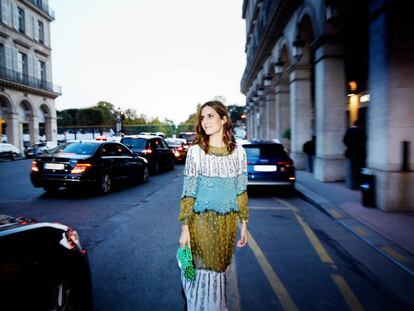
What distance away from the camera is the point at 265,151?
971 cm

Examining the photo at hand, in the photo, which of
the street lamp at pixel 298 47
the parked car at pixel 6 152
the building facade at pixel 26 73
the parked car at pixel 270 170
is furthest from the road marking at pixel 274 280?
the building facade at pixel 26 73

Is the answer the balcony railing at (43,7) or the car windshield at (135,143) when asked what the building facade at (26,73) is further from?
the car windshield at (135,143)

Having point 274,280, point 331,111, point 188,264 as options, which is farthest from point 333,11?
point 188,264

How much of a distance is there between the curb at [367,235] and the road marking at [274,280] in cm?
161

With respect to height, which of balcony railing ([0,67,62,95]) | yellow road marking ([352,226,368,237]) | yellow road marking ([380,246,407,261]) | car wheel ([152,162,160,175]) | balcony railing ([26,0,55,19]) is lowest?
yellow road marking ([380,246,407,261])

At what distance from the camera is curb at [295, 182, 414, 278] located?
4.45 m

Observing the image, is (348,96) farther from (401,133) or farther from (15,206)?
(15,206)

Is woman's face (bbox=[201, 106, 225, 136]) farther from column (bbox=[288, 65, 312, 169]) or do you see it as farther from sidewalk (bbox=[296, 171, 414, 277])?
column (bbox=[288, 65, 312, 169])

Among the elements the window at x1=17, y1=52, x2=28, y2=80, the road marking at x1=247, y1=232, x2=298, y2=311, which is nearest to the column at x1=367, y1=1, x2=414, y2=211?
the road marking at x1=247, y1=232, x2=298, y2=311

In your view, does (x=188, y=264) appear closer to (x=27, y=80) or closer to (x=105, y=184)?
(x=105, y=184)

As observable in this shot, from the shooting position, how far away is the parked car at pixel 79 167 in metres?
9.18

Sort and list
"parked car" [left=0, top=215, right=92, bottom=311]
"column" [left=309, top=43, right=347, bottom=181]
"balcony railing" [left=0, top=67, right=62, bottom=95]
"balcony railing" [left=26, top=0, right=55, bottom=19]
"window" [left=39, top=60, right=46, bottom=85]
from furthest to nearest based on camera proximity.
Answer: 1. "window" [left=39, top=60, right=46, bottom=85]
2. "balcony railing" [left=26, top=0, right=55, bottom=19]
3. "balcony railing" [left=0, top=67, right=62, bottom=95]
4. "column" [left=309, top=43, right=347, bottom=181]
5. "parked car" [left=0, top=215, right=92, bottom=311]

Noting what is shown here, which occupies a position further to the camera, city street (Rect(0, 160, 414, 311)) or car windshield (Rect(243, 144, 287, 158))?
car windshield (Rect(243, 144, 287, 158))

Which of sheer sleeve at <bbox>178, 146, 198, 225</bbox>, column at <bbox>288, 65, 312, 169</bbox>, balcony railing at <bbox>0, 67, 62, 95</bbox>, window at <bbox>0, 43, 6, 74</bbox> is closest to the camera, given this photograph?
sheer sleeve at <bbox>178, 146, 198, 225</bbox>
